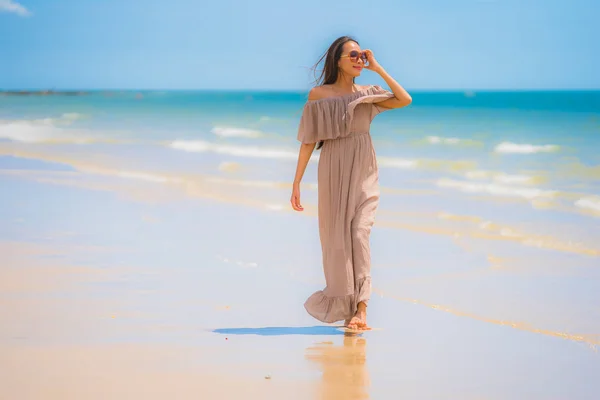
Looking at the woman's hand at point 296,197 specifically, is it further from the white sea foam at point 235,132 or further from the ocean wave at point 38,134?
the white sea foam at point 235,132

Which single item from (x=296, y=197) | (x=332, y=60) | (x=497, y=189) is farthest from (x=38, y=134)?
(x=332, y=60)

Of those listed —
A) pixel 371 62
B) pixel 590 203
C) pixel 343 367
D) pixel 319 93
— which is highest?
pixel 371 62

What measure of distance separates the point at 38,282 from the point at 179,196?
13.9ft

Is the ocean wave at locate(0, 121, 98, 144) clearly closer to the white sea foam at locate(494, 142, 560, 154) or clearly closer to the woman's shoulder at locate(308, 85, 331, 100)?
the white sea foam at locate(494, 142, 560, 154)

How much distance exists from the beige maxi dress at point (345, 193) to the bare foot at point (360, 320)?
48 mm

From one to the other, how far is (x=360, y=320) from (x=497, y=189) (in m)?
6.31

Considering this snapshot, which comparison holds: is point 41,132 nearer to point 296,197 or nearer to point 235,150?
point 235,150

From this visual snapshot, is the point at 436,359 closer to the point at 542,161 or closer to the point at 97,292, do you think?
the point at 97,292

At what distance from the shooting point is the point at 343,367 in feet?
13.9

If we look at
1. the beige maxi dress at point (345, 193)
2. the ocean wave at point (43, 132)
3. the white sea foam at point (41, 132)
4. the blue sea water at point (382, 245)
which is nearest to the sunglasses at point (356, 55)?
the beige maxi dress at point (345, 193)

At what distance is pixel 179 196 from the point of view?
9.93m

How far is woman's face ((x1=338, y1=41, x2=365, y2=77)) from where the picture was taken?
4965 millimetres

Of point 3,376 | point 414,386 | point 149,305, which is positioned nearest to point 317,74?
point 149,305

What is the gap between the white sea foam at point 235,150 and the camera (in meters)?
15.7
